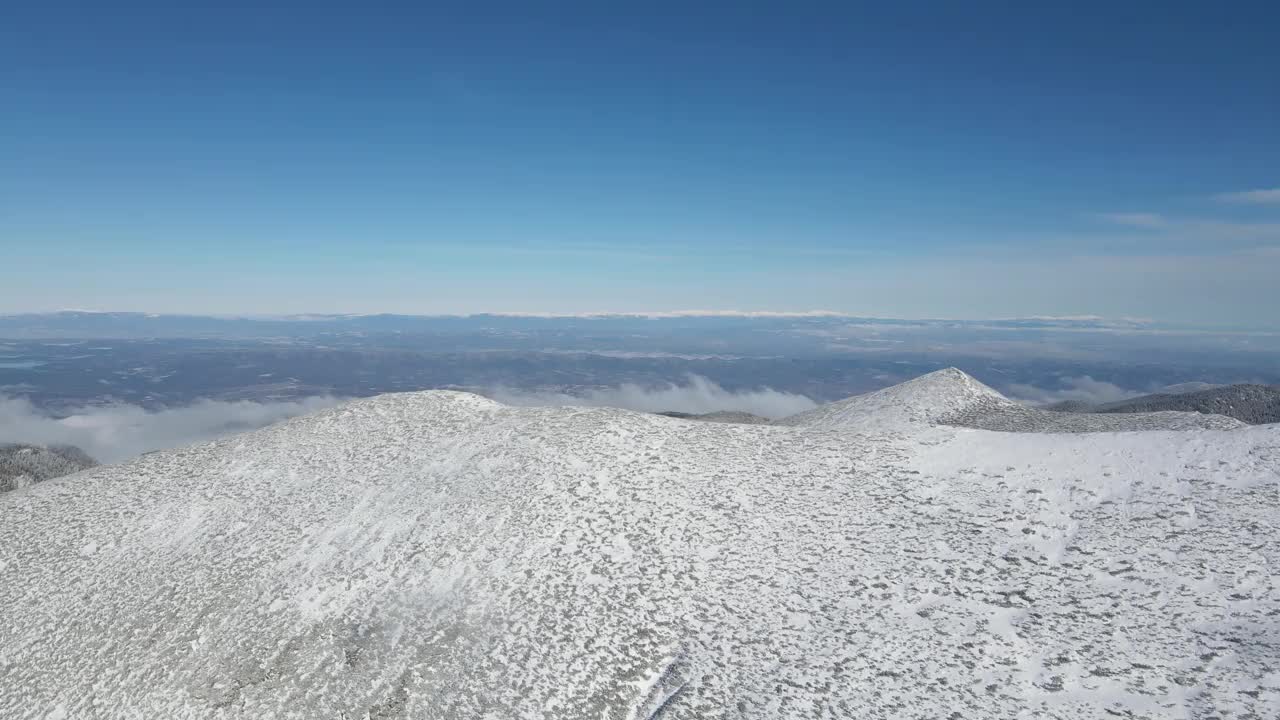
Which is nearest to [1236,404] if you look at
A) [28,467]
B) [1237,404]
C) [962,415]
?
[1237,404]

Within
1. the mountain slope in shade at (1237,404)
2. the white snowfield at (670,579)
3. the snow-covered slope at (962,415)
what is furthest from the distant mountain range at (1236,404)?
the white snowfield at (670,579)

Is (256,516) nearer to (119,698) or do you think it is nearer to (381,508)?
(381,508)

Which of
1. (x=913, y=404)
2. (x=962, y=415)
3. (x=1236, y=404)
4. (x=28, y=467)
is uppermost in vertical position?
(x=913, y=404)

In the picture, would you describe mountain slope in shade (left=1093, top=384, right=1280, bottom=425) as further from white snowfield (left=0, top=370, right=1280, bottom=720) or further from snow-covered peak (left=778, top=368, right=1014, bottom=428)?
white snowfield (left=0, top=370, right=1280, bottom=720)

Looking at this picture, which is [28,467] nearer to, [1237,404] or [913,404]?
[913,404]

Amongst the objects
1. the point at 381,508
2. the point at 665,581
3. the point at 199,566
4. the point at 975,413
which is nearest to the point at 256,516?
the point at 199,566

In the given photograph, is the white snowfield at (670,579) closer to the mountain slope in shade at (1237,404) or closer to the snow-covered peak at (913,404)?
the snow-covered peak at (913,404)
